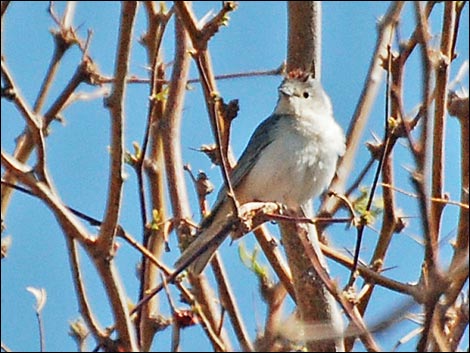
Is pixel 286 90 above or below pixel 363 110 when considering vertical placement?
above

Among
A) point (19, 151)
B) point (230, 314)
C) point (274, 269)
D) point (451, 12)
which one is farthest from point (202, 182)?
point (19, 151)

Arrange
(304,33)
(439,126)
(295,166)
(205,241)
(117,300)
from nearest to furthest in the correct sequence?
(117,300)
(205,241)
(439,126)
(304,33)
(295,166)

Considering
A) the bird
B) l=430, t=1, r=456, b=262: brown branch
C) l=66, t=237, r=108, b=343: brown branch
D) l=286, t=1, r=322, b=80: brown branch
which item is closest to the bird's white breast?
the bird

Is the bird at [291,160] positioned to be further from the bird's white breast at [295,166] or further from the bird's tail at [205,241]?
the bird's tail at [205,241]

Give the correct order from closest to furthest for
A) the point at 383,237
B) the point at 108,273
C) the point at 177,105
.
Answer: the point at 108,273, the point at 383,237, the point at 177,105

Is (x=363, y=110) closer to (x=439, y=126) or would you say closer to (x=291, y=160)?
(x=291, y=160)

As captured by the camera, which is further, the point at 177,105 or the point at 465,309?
the point at 177,105

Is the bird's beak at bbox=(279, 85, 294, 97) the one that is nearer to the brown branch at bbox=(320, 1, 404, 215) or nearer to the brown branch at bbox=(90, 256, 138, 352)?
the brown branch at bbox=(320, 1, 404, 215)

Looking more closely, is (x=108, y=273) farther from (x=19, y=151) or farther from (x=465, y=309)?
(x=19, y=151)

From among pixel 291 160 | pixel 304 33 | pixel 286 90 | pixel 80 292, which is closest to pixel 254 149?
pixel 291 160

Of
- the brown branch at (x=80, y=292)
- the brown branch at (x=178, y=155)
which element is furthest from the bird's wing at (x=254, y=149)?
the brown branch at (x=80, y=292)

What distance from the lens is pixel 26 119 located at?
2.33m

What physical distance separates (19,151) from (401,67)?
5.46 ft

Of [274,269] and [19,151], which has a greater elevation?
[19,151]
